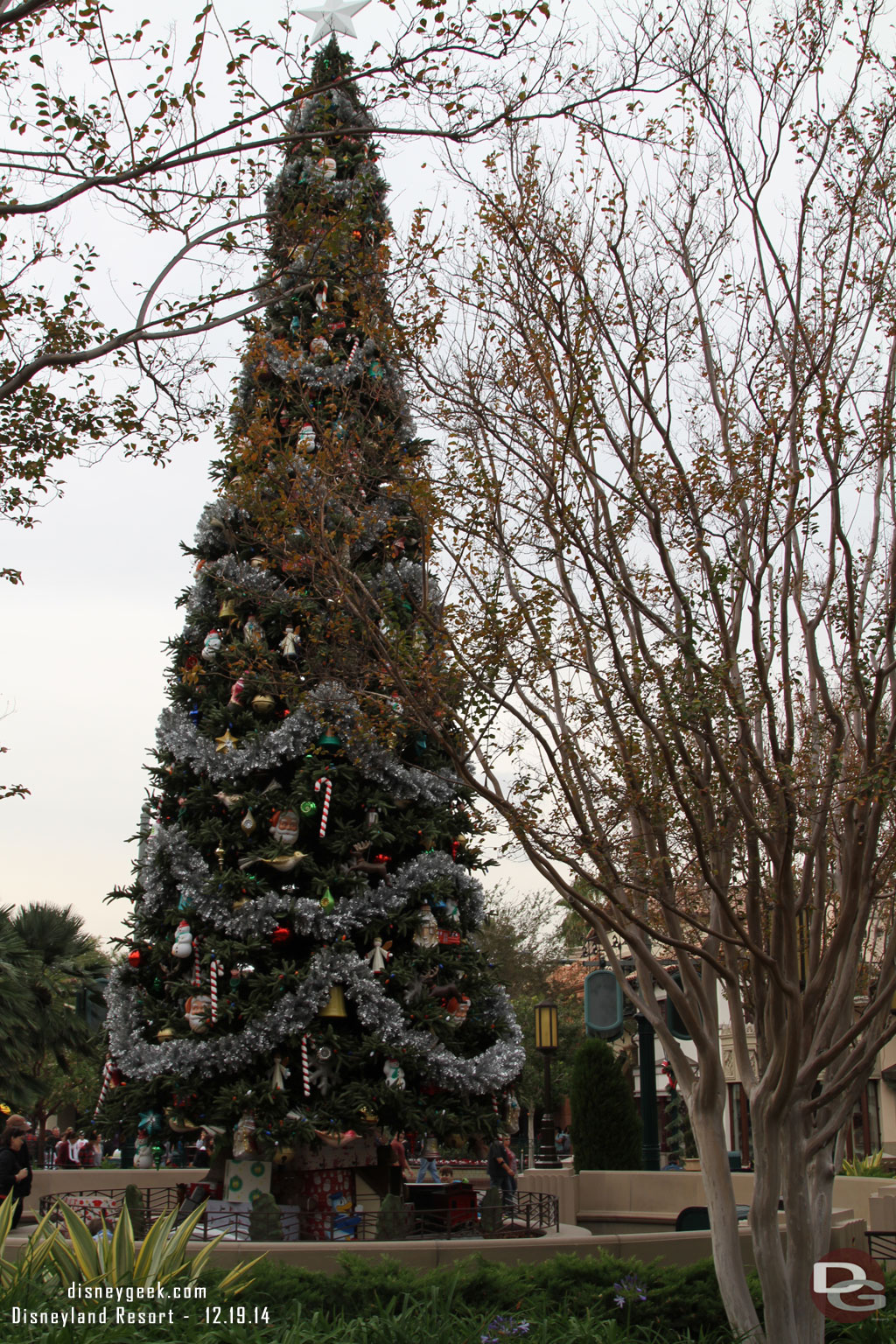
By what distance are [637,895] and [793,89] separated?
6.09 metres

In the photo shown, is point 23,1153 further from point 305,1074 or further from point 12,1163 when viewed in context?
point 305,1074

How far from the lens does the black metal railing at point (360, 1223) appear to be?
959 cm

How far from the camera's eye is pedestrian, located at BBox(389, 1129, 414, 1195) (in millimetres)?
11047

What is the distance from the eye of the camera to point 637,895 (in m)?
9.20

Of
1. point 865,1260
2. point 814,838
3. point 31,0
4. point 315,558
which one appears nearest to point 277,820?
point 315,558

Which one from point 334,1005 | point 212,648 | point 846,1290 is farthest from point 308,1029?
point 846,1290

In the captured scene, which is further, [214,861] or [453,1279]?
[214,861]

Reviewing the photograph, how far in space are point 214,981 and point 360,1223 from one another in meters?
2.55

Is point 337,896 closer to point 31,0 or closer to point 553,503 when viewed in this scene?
point 553,503

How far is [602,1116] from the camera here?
57.9ft

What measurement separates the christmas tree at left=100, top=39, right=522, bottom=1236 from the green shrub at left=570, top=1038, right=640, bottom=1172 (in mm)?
6580

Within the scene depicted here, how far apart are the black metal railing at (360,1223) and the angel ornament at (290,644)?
5.16m

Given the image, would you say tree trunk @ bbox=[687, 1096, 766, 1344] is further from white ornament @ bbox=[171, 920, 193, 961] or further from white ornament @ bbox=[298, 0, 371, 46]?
white ornament @ bbox=[298, 0, 371, 46]

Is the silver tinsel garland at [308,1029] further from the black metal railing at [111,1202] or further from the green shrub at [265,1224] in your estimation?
the green shrub at [265,1224]
